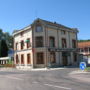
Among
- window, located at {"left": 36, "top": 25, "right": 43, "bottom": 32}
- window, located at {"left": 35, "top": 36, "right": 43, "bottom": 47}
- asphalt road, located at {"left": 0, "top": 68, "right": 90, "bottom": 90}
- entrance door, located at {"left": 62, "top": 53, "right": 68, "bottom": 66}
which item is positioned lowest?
asphalt road, located at {"left": 0, "top": 68, "right": 90, "bottom": 90}

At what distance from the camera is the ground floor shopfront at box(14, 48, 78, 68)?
35.9m

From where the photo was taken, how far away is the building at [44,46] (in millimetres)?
36144

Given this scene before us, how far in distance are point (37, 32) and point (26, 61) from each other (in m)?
6.39

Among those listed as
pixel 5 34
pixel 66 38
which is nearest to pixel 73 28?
pixel 66 38

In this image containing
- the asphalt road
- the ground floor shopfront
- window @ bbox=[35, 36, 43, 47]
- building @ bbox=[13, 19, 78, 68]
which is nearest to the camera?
the asphalt road

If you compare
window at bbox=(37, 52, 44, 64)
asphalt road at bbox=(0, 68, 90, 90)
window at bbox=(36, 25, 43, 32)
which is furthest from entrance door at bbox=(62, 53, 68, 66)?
asphalt road at bbox=(0, 68, 90, 90)

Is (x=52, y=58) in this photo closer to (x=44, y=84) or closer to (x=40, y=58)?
(x=40, y=58)

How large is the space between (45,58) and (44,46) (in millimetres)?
2290

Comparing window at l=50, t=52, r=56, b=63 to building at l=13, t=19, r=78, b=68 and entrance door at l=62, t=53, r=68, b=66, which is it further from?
entrance door at l=62, t=53, r=68, b=66

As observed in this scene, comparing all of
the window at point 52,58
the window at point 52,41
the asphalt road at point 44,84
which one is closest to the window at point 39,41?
the window at point 52,41

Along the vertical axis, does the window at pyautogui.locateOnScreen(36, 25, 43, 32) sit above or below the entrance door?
above

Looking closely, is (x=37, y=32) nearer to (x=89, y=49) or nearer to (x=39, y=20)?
(x=39, y=20)

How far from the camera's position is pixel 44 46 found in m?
36.0

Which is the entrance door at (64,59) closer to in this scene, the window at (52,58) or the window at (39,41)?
the window at (52,58)
